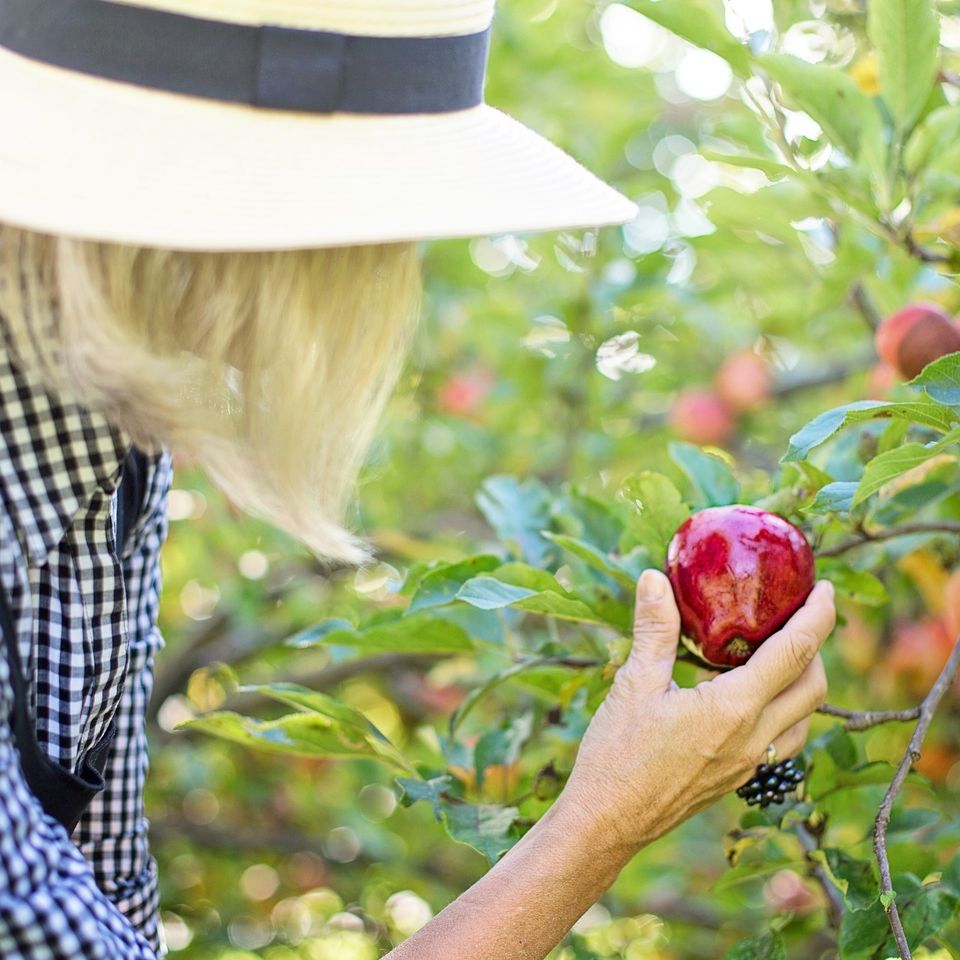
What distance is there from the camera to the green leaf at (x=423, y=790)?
97 cm

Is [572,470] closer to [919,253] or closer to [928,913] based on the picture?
[919,253]

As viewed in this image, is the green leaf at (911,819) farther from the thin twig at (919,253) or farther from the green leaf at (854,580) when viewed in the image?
the thin twig at (919,253)

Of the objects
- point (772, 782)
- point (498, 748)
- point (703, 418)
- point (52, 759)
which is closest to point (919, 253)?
point (772, 782)

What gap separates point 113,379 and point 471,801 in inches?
21.3

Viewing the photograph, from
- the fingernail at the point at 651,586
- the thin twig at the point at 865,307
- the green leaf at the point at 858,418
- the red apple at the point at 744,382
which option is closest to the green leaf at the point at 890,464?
the green leaf at the point at 858,418

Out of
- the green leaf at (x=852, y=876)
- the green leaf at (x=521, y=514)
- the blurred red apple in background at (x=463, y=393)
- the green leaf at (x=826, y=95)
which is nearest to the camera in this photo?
the green leaf at (x=852, y=876)

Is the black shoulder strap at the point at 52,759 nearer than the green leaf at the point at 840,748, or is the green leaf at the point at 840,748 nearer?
the black shoulder strap at the point at 52,759

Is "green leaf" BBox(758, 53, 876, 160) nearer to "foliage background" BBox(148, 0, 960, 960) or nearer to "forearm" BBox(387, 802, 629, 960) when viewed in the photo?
"foliage background" BBox(148, 0, 960, 960)

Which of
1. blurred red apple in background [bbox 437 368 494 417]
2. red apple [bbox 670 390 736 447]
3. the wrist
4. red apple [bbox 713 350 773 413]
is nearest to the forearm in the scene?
the wrist

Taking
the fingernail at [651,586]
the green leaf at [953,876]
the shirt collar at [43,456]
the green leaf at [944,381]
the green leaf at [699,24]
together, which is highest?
the green leaf at [699,24]

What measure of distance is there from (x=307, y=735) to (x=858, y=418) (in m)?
0.52

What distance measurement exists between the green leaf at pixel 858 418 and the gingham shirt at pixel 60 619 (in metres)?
0.47

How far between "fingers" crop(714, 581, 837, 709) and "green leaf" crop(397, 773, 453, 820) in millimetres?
261

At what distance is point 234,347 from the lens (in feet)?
2.76
